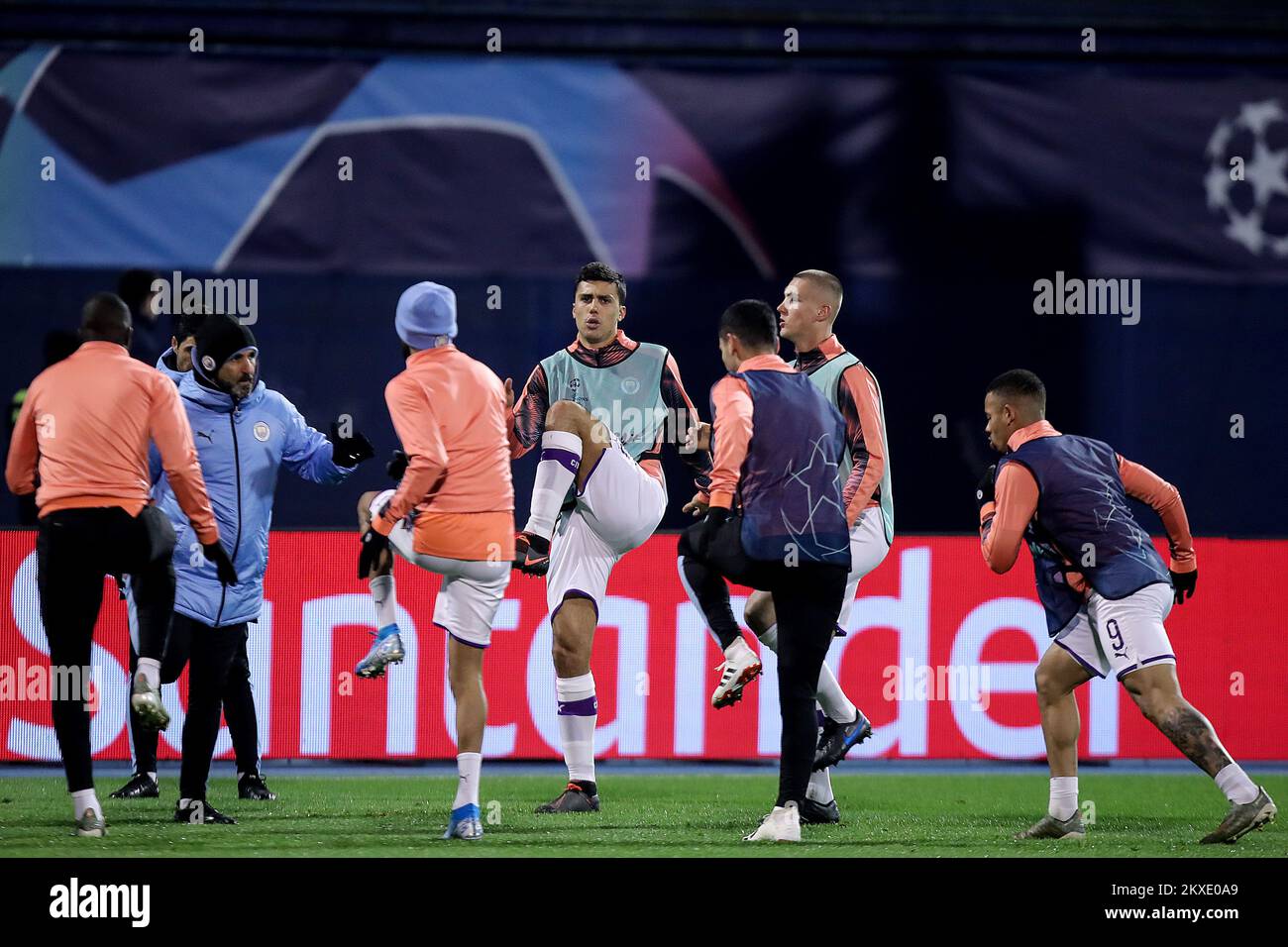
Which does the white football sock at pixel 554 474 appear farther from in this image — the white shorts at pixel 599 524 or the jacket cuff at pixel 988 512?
the jacket cuff at pixel 988 512

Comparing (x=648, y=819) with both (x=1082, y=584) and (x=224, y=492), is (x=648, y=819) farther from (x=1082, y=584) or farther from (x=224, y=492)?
(x=224, y=492)

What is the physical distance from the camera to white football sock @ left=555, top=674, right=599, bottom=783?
23.0 ft

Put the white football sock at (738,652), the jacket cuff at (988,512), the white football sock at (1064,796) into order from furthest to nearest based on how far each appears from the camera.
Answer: the jacket cuff at (988,512)
the white football sock at (1064,796)
the white football sock at (738,652)

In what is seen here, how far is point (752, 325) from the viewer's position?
240 inches

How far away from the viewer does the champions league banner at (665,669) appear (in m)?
8.63

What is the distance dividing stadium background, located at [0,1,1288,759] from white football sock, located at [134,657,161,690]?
15.1 feet

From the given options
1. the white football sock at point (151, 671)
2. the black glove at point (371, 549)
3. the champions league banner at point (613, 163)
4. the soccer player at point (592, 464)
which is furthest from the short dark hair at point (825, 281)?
the champions league banner at point (613, 163)

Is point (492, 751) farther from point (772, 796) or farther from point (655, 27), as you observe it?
point (655, 27)

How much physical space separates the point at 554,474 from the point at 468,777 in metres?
1.39

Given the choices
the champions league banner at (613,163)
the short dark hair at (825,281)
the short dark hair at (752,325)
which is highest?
the champions league banner at (613,163)

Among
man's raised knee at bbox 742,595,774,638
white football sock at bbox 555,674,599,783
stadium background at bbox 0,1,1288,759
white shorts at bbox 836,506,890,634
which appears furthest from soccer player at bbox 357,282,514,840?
stadium background at bbox 0,1,1288,759

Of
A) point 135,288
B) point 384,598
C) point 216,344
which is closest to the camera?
point 384,598

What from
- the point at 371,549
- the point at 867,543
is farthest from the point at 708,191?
the point at 371,549

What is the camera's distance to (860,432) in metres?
7.08
